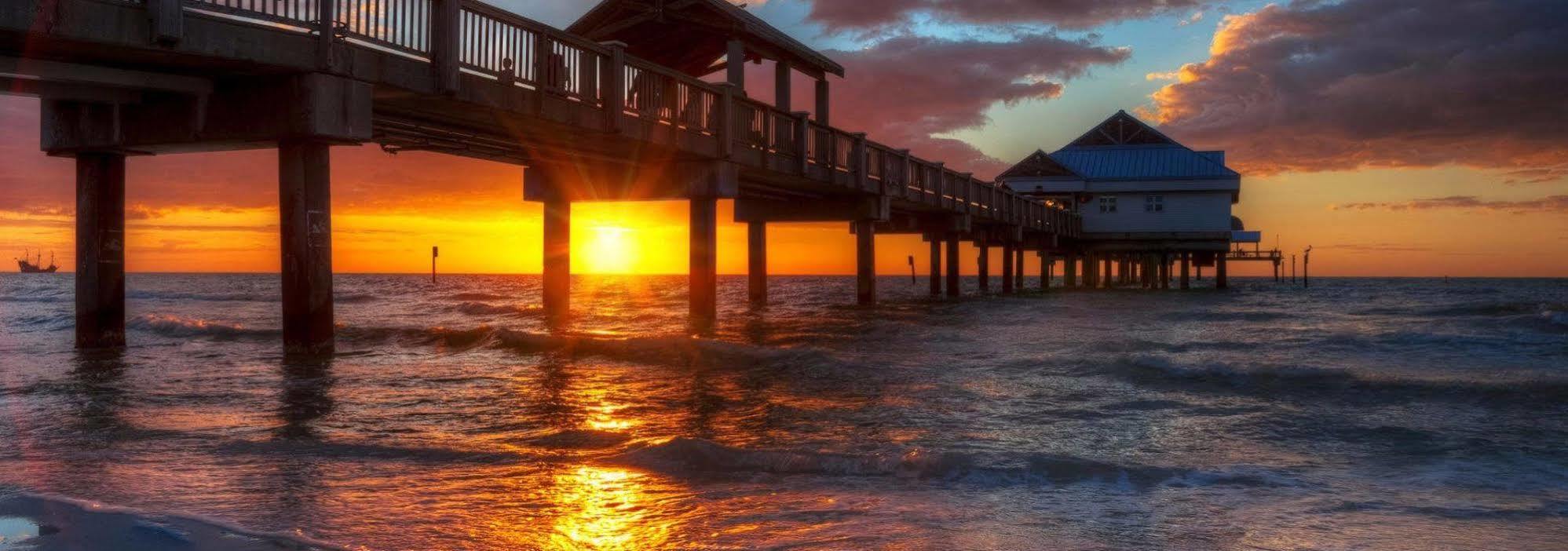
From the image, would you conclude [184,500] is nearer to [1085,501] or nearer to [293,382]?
[1085,501]

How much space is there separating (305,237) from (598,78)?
18.5ft

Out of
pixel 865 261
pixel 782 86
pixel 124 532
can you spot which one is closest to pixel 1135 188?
pixel 865 261

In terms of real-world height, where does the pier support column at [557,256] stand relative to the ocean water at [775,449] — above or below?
above

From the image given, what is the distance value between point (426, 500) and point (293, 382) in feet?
21.7

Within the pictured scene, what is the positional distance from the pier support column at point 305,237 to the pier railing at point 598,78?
1.29 metres

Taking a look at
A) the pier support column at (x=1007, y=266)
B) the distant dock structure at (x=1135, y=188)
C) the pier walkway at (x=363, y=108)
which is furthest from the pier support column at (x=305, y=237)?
the distant dock structure at (x=1135, y=188)

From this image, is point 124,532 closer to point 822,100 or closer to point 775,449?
point 775,449

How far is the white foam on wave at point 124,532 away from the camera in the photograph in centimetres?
392

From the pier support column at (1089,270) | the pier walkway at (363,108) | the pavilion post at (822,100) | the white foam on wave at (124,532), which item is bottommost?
the white foam on wave at (124,532)

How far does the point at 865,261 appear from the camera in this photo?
3438 centimetres

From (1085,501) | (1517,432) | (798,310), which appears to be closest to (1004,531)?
(1085,501)

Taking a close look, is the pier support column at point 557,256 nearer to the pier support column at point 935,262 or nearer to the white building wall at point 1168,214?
the pier support column at point 935,262

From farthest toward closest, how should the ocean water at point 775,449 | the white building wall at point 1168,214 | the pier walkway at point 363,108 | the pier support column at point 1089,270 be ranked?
1. the pier support column at point 1089,270
2. the white building wall at point 1168,214
3. the pier walkway at point 363,108
4. the ocean water at point 775,449

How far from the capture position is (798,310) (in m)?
34.4
